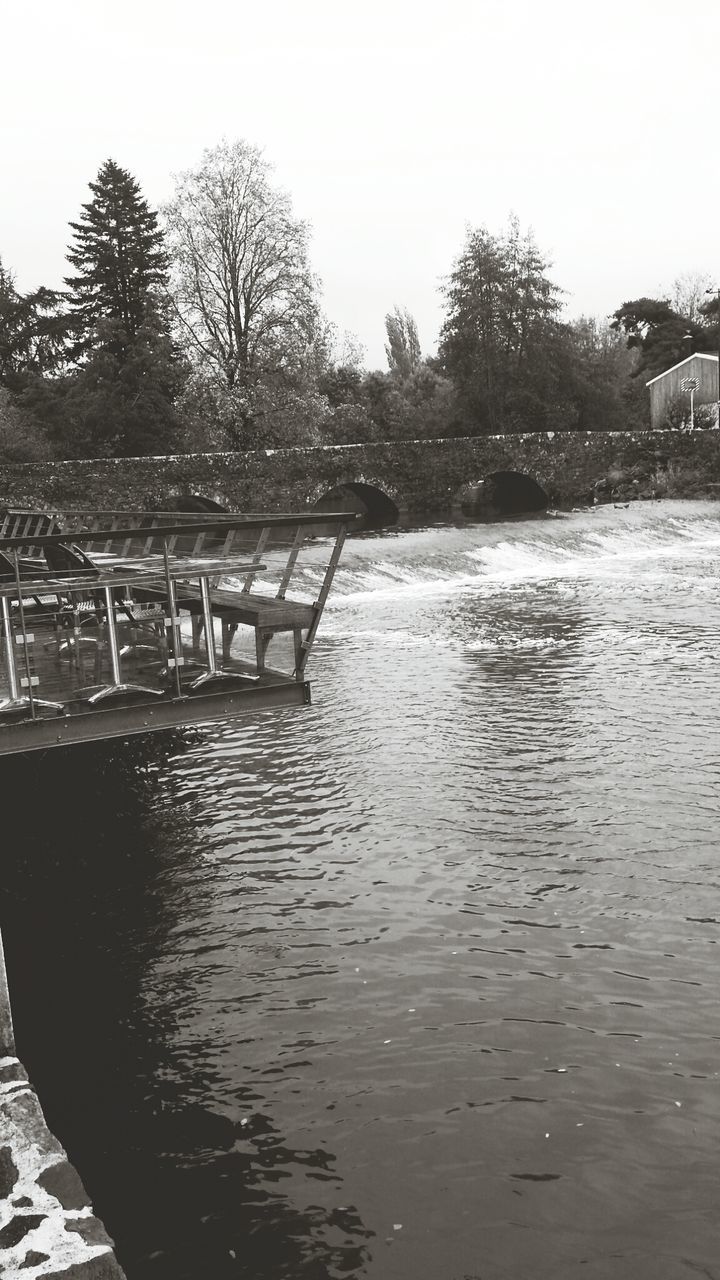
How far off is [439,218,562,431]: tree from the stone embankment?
183 feet

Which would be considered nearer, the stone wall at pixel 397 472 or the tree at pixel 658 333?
the stone wall at pixel 397 472

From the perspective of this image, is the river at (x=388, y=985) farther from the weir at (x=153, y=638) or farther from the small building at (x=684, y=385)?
the small building at (x=684, y=385)

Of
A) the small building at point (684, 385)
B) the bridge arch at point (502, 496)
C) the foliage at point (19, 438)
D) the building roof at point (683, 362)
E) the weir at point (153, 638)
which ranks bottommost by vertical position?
the weir at point (153, 638)

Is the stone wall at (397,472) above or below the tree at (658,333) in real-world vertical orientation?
below

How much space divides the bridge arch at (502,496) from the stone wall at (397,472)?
0.57m

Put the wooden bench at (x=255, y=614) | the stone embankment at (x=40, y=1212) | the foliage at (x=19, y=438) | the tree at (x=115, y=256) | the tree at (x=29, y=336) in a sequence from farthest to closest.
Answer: the tree at (x=29, y=336) < the tree at (x=115, y=256) < the foliage at (x=19, y=438) < the wooden bench at (x=255, y=614) < the stone embankment at (x=40, y=1212)

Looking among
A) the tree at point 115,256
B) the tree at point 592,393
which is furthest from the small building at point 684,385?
the tree at point 115,256

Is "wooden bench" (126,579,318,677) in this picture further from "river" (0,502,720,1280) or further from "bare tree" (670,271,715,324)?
"bare tree" (670,271,715,324)

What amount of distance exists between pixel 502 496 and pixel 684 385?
20.1 metres

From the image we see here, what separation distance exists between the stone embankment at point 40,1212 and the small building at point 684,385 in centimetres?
6058

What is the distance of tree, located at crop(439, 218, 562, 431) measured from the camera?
190ft

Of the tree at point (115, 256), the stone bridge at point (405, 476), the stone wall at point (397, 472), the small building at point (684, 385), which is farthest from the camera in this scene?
the small building at point (684, 385)

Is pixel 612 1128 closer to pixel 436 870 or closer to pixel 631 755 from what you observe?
pixel 436 870

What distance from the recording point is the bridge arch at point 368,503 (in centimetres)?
3928
